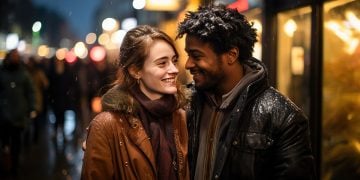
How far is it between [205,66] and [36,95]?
6.87 m

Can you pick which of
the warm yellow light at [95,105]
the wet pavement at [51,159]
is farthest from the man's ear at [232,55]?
the warm yellow light at [95,105]

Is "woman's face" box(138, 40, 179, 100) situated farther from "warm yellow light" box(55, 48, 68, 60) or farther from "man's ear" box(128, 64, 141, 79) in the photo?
"warm yellow light" box(55, 48, 68, 60)

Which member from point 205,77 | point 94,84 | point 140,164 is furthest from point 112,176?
point 94,84

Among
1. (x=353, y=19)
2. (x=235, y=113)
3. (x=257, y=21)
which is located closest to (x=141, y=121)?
(x=235, y=113)

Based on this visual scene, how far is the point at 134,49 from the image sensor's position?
3.06 m

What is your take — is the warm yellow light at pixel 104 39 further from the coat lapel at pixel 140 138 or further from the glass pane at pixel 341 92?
the coat lapel at pixel 140 138

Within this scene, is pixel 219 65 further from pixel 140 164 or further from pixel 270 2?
pixel 270 2

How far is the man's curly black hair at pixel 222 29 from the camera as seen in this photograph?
10.1 feet

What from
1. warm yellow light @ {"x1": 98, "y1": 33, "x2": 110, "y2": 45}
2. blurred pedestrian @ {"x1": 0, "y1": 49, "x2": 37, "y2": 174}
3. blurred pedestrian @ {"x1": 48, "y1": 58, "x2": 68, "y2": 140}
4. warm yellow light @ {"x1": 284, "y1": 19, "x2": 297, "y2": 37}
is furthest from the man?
warm yellow light @ {"x1": 98, "y1": 33, "x2": 110, "y2": 45}

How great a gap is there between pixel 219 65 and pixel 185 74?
27.0 feet

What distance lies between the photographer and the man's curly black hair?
10.1 feet

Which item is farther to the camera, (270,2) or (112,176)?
(270,2)

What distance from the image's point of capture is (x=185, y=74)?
1133 cm

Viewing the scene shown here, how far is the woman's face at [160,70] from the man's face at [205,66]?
0.13m
